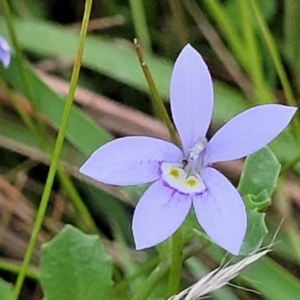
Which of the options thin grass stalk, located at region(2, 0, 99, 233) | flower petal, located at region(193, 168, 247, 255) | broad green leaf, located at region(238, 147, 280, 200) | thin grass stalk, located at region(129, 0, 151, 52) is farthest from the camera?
thin grass stalk, located at region(129, 0, 151, 52)

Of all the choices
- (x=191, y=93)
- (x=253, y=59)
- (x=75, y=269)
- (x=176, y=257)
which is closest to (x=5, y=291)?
(x=75, y=269)

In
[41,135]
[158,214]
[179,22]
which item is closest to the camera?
[158,214]

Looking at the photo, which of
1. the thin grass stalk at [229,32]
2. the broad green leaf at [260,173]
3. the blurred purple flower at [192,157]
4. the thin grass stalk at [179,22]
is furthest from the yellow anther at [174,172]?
the thin grass stalk at [179,22]

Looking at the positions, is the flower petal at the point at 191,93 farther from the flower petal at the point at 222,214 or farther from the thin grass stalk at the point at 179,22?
the thin grass stalk at the point at 179,22

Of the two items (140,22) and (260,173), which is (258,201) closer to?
(260,173)

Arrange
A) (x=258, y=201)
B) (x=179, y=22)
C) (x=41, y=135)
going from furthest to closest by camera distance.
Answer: (x=179, y=22) → (x=41, y=135) → (x=258, y=201)

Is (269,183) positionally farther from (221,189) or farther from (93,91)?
(93,91)

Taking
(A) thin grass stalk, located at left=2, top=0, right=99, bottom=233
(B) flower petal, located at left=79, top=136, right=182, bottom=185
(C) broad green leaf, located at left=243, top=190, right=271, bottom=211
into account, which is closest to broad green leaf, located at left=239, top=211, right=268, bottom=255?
(C) broad green leaf, located at left=243, top=190, right=271, bottom=211

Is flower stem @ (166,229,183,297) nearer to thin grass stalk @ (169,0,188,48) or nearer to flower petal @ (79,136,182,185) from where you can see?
flower petal @ (79,136,182,185)
